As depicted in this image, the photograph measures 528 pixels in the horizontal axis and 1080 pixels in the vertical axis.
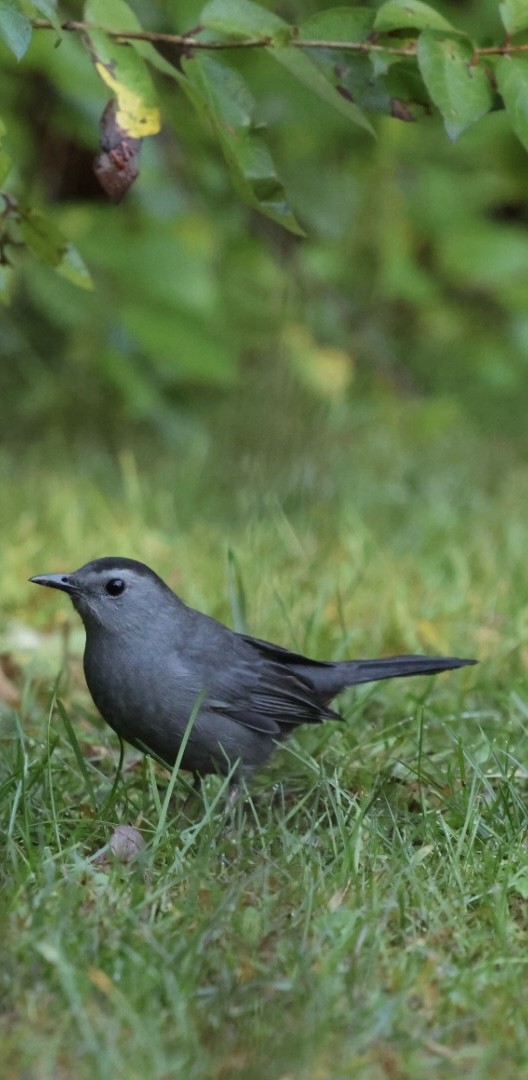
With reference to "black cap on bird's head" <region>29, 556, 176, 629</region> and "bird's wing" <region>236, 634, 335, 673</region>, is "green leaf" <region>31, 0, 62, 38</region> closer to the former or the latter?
"black cap on bird's head" <region>29, 556, 176, 629</region>

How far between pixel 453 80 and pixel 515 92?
135mm

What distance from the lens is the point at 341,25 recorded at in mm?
3223

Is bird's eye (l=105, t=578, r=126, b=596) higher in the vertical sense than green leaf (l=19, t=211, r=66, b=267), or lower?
lower

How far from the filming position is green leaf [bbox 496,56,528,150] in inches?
120

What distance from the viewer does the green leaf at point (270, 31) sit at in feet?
10.2

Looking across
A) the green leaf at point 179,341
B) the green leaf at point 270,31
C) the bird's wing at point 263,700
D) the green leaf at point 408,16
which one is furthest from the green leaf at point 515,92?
the green leaf at point 179,341

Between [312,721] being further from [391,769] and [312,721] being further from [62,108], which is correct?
[62,108]

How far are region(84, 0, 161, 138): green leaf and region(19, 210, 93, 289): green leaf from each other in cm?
42

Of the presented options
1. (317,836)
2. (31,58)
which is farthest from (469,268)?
(317,836)

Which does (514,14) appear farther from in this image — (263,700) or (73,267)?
(263,700)

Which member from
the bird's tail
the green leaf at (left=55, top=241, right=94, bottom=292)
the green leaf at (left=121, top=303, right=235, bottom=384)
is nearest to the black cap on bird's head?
the bird's tail

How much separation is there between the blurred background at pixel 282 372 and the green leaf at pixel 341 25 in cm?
166

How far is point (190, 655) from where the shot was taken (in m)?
3.67

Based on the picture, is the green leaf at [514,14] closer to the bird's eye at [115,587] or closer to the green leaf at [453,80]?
the green leaf at [453,80]
